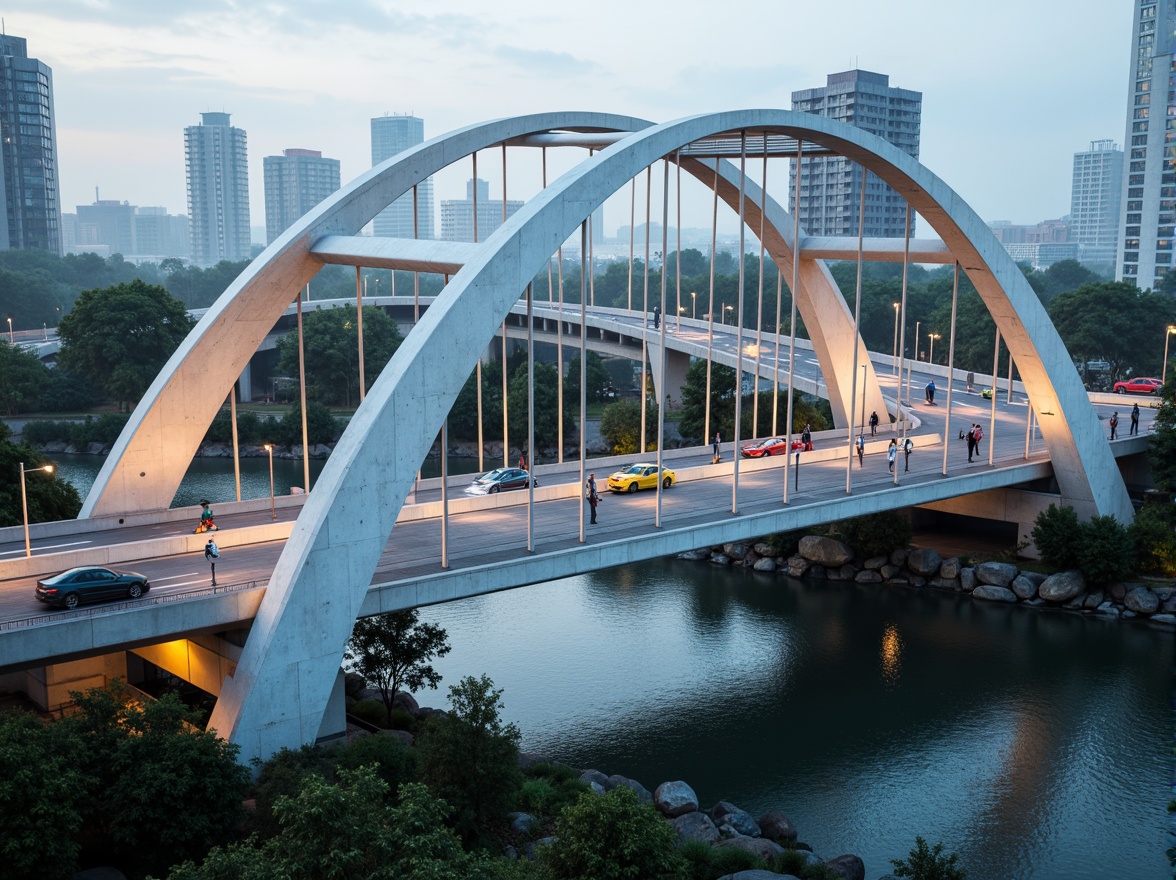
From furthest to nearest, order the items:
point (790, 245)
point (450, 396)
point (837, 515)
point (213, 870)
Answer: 1. point (790, 245)
2. point (837, 515)
3. point (450, 396)
4. point (213, 870)

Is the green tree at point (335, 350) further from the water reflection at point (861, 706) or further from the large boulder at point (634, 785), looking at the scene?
the large boulder at point (634, 785)

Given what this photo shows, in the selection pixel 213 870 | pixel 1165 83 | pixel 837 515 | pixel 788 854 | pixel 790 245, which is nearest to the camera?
pixel 213 870

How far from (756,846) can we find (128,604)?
573 inches

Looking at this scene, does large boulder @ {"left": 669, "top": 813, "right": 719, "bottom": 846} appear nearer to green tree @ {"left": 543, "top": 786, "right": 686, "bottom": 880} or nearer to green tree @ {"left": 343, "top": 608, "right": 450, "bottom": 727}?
green tree @ {"left": 543, "top": 786, "right": 686, "bottom": 880}

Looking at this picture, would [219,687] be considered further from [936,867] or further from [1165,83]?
[1165,83]

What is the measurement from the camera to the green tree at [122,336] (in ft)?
265

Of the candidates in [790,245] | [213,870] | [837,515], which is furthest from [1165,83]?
[213,870]

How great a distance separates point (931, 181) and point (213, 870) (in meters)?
33.2

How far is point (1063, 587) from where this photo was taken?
43938 mm

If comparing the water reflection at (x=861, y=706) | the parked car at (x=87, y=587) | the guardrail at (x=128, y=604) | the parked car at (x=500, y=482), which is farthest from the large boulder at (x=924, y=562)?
the parked car at (x=87, y=587)

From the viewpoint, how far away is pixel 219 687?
26875 millimetres

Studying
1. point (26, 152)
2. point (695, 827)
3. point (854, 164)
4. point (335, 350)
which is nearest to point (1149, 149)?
point (854, 164)

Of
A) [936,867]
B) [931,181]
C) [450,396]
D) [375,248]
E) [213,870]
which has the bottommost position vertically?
[936,867]

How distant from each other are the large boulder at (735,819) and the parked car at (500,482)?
15010 mm
